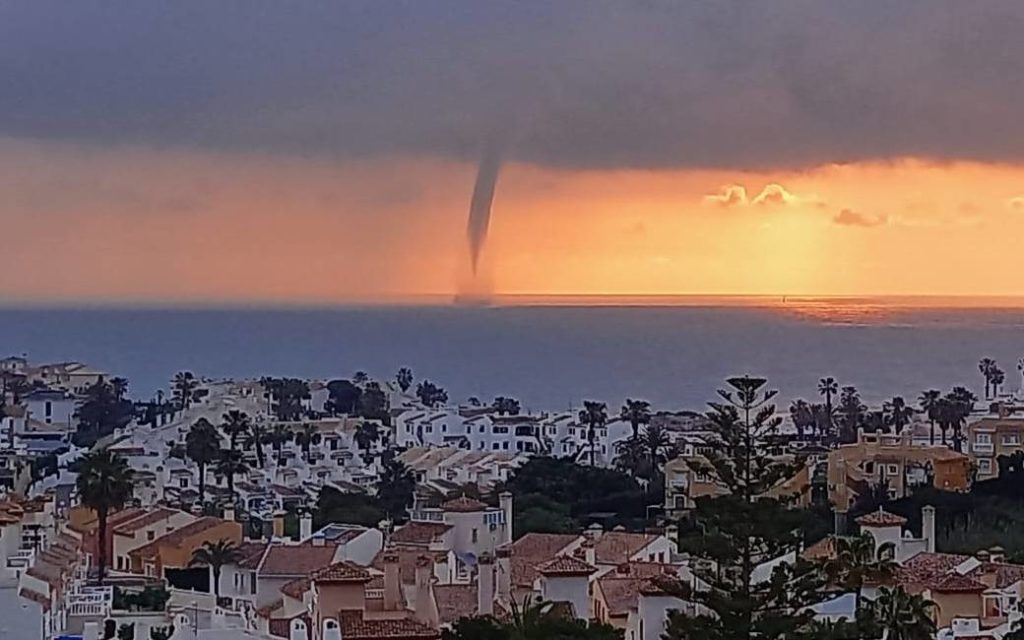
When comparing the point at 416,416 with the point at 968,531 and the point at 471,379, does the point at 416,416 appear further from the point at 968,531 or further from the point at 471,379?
the point at 471,379

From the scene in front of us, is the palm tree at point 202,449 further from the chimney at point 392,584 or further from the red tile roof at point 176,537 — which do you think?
the chimney at point 392,584

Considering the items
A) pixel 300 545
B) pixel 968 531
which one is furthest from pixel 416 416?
pixel 300 545

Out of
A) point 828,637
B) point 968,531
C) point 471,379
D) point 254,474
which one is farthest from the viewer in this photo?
point 471,379

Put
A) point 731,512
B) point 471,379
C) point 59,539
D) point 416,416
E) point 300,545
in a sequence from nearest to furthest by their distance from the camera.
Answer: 1. point 731,512
2. point 300,545
3. point 59,539
4. point 416,416
5. point 471,379

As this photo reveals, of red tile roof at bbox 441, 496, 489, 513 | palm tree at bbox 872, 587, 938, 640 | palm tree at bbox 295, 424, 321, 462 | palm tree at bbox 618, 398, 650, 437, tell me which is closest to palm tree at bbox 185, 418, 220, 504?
palm tree at bbox 295, 424, 321, 462

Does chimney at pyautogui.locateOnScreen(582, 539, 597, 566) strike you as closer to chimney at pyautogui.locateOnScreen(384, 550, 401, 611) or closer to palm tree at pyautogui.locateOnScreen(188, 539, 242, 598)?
chimney at pyautogui.locateOnScreen(384, 550, 401, 611)
